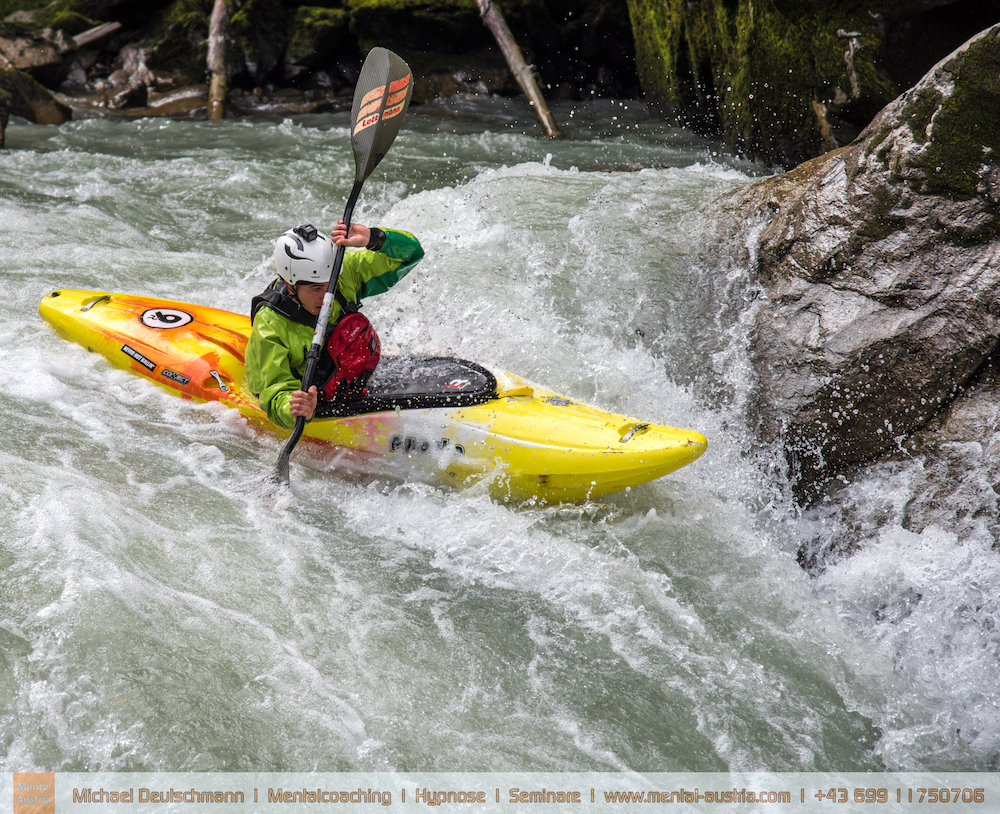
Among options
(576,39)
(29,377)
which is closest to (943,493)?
(29,377)

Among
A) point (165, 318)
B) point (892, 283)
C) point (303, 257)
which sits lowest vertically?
point (165, 318)

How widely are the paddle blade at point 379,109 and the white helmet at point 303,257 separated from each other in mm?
886

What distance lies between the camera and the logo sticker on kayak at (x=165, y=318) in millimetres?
4121

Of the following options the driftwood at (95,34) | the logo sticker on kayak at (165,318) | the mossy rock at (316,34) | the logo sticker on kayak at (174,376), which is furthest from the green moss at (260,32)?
the logo sticker on kayak at (174,376)

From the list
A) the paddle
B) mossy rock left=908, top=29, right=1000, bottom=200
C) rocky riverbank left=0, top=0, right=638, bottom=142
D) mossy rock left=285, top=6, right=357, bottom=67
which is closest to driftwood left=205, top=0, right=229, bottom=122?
rocky riverbank left=0, top=0, right=638, bottom=142

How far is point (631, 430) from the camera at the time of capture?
3.17m

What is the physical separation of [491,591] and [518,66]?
7.74 metres

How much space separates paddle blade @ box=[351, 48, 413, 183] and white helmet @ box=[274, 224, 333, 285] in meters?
0.89

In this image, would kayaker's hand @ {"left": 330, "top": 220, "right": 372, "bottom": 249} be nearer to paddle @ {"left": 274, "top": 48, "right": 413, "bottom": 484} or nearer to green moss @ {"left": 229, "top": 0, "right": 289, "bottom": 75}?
paddle @ {"left": 274, "top": 48, "right": 413, "bottom": 484}

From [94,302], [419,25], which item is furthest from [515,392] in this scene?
[419,25]

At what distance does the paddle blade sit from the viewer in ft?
13.1

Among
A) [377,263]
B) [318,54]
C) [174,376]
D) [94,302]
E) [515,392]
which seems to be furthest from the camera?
[318,54]

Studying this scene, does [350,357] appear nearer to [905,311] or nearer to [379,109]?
[379,109]

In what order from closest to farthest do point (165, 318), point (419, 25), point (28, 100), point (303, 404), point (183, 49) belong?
point (303, 404) → point (165, 318) → point (28, 100) → point (419, 25) → point (183, 49)
